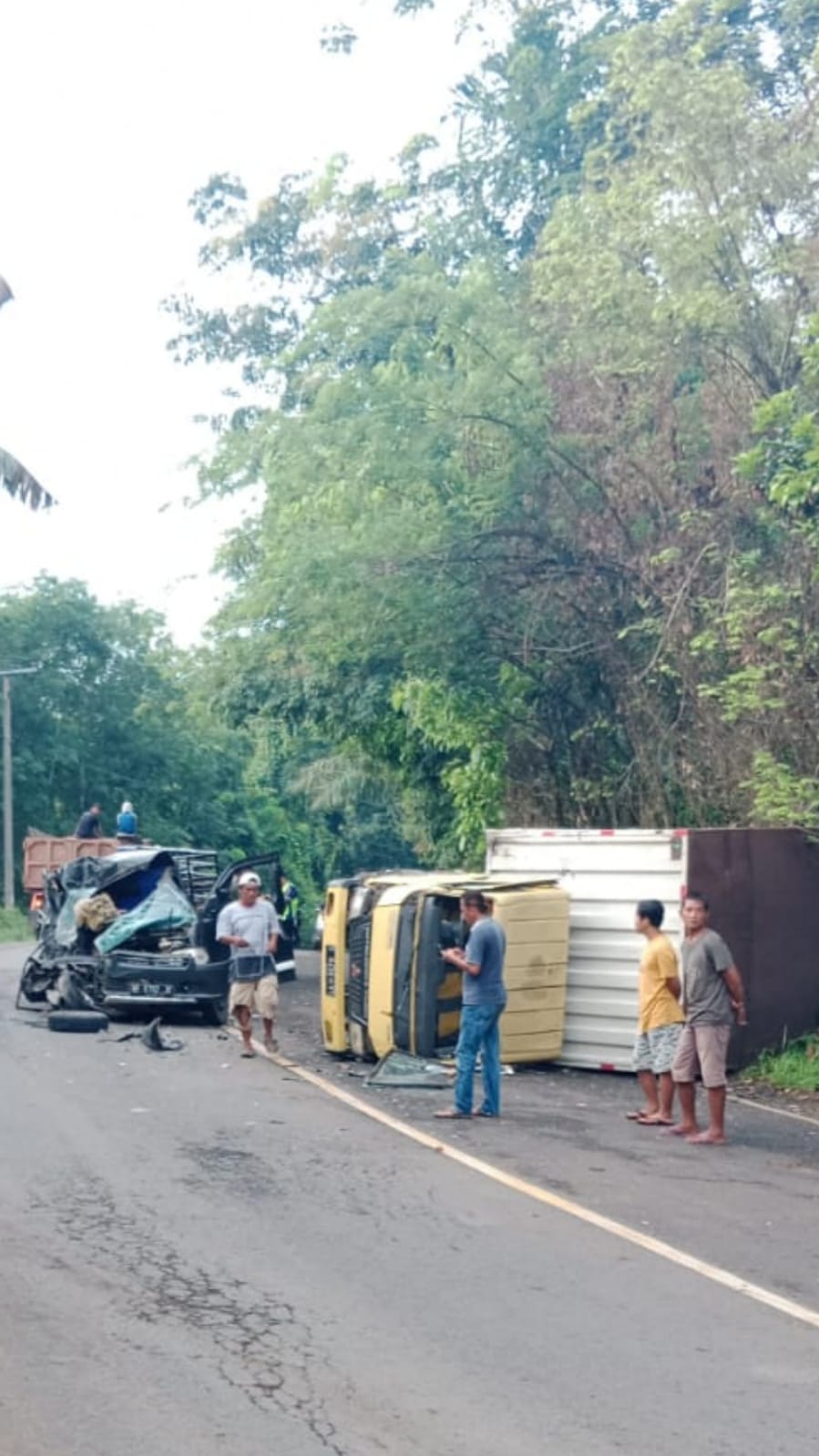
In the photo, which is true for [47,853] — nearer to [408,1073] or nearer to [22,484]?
[22,484]

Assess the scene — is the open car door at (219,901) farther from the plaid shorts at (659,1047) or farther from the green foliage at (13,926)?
the green foliage at (13,926)

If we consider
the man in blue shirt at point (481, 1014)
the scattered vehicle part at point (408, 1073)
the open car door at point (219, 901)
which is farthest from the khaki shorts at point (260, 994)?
the man in blue shirt at point (481, 1014)

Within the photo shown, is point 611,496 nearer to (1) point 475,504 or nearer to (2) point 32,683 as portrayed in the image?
(1) point 475,504

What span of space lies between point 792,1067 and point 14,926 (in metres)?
31.6

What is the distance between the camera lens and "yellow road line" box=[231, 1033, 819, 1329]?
7.93 metres

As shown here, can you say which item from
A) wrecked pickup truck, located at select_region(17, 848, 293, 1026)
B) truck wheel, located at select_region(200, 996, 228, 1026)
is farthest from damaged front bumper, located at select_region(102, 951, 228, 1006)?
truck wheel, located at select_region(200, 996, 228, 1026)

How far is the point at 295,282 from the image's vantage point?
127 feet

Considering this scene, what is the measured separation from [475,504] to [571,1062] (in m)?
8.12

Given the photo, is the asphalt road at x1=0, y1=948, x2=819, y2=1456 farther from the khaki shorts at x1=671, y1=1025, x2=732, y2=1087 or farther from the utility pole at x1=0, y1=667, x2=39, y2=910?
the utility pole at x1=0, y1=667, x2=39, y2=910

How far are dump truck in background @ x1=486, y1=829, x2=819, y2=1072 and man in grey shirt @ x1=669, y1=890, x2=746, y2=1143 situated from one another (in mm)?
3139

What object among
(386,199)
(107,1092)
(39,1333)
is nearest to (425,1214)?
(39,1333)

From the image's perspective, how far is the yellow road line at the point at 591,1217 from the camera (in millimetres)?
7926

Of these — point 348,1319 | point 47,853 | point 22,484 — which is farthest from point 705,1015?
point 47,853

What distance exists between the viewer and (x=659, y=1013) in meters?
13.3
